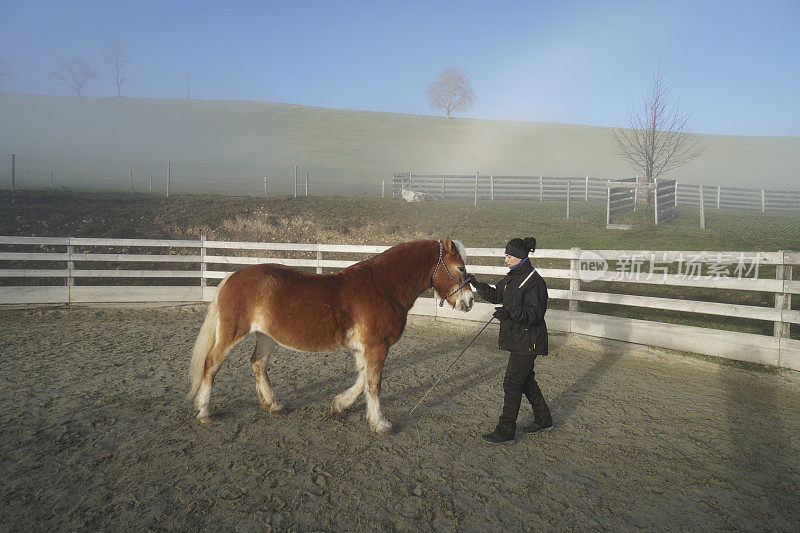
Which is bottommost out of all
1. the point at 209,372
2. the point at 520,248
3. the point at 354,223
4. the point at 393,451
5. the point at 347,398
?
the point at 393,451

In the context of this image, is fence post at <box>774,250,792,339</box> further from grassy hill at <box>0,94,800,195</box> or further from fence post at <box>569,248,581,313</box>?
grassy hill at <box>0,94,800,195</box>

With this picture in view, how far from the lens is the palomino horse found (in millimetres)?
4078

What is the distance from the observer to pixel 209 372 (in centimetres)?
423

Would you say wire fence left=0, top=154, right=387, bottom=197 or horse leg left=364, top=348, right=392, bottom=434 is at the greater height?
wire fence left=0, top=154, right=387, bottom=197

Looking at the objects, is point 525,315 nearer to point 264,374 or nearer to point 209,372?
point 264,374

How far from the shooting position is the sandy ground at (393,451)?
9.57ft

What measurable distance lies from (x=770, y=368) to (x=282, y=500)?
623 centimetres

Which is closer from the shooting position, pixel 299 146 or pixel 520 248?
pixel 520 248

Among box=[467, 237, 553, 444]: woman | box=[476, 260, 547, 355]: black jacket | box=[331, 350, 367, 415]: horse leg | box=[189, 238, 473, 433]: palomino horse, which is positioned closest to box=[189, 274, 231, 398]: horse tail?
box=[189, 238, 473, 433]: palomino horse

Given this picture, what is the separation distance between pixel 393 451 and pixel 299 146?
54.1 metres

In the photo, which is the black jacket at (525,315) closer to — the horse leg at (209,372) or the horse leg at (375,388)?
the horse leg at (375,388)

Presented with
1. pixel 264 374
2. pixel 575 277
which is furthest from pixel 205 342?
pixel 575 277

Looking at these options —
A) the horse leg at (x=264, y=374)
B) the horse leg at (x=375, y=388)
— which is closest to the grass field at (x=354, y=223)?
the horse leg at (x=375, y=388)

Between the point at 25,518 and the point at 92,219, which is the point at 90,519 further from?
the point at 92,219
